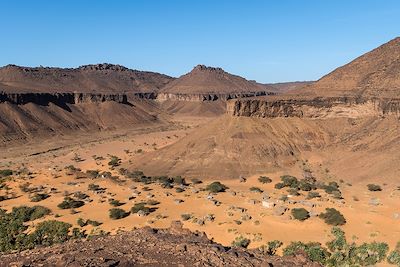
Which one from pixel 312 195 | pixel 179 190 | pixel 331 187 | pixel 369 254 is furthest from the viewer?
pixel 331 187

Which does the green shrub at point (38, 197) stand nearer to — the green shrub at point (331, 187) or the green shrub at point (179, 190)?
the green shrub at point (179, 190)

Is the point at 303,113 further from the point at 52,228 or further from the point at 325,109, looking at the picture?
the point at 52,228

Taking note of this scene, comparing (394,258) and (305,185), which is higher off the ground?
(394,258)

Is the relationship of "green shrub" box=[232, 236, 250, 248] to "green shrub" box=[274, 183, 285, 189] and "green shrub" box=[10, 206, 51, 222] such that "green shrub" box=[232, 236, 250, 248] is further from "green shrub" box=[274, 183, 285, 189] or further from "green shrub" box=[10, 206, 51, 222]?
"green shrub" box=[274, 183, 285, 189]

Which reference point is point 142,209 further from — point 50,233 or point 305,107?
point 305,107

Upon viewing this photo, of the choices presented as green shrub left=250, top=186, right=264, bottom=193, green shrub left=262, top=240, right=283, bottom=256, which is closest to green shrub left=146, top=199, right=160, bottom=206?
green shrub left=250, top=186, right=264, bottom=193

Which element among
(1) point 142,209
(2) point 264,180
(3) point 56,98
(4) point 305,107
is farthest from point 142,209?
(3) point 56,98

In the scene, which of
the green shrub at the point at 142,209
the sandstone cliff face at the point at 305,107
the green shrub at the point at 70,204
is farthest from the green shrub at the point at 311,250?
the sandstone cliff face at the point at 305,107
